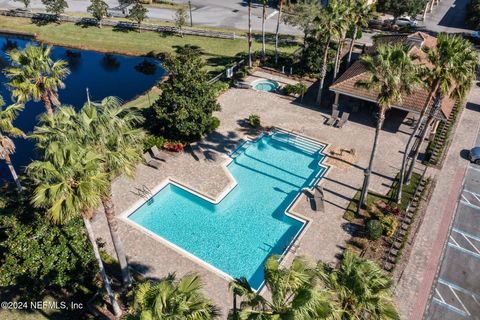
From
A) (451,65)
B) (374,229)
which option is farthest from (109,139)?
(451,65)

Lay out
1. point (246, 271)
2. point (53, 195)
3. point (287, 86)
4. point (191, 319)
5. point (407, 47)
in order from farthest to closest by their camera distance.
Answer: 1. point (287, 86)
2. point (246, 271)
3. point (407, 47)
4. point (53, 195)
5. point (191, 319)

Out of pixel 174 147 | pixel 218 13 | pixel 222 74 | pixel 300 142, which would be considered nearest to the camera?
pixel 174 147

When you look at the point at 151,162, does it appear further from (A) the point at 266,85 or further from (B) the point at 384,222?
(A) the point at 266,85

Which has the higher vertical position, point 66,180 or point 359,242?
point 66,180

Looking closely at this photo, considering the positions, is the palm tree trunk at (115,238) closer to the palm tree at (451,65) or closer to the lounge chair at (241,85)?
the palm tree at (451,65)

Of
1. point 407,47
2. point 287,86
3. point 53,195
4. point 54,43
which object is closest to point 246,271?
point 53,195

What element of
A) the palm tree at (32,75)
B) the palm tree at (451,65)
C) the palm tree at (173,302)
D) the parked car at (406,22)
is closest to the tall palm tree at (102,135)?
the palm tree at (173,302)

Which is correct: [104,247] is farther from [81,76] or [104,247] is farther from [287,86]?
[81,76]
